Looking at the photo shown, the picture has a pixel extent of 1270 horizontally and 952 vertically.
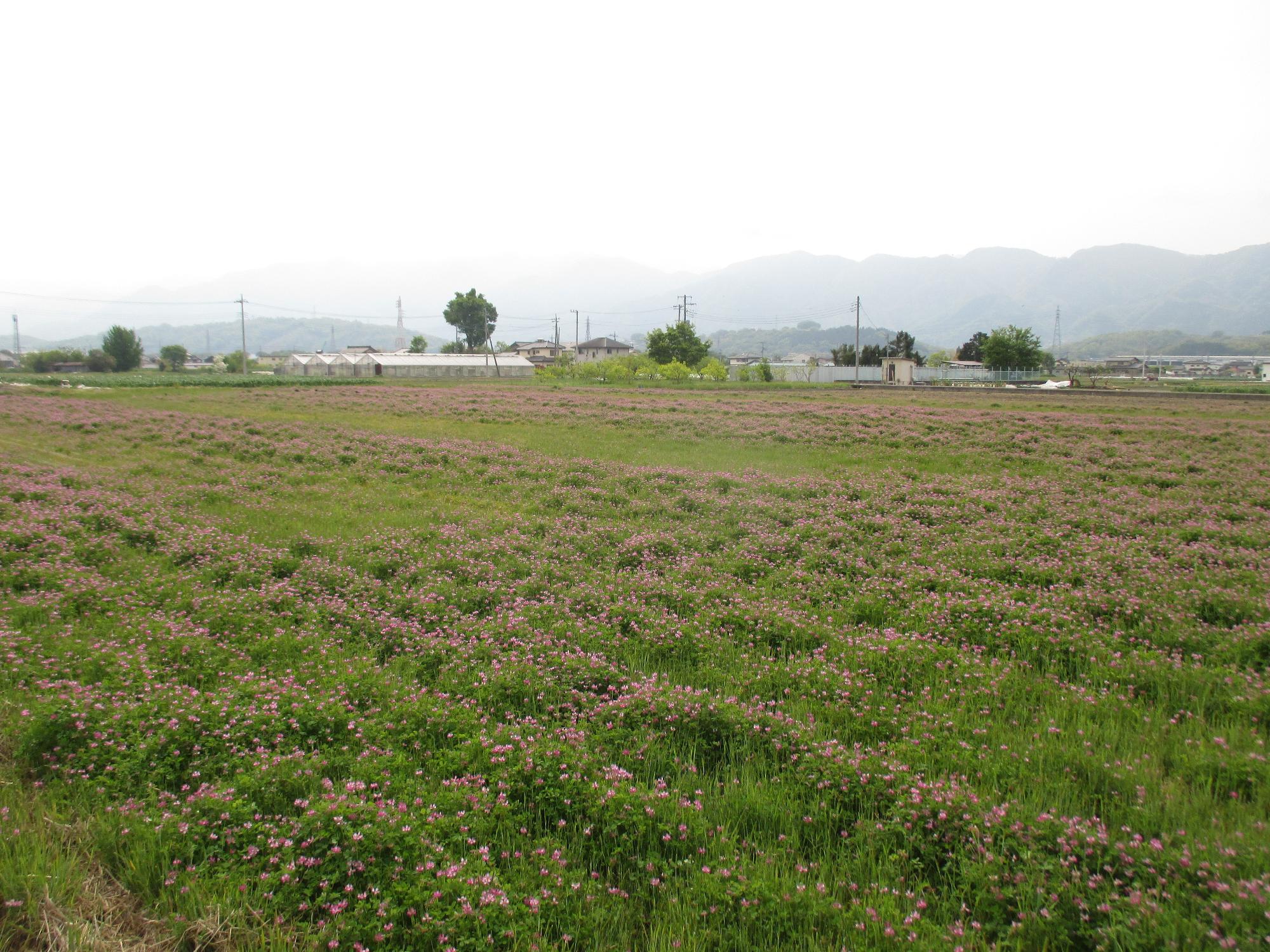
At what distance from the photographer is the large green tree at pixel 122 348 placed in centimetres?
11856

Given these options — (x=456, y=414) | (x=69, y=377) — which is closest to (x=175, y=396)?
(x=456, y=414)

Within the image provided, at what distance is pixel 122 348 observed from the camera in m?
120

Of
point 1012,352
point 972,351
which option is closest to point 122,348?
point 1012,352

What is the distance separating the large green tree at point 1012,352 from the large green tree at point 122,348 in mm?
149357

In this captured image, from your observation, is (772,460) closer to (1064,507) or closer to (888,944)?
(1064,507)

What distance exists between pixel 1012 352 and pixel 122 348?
154 m

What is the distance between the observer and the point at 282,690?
Answer: 6449 millimetres

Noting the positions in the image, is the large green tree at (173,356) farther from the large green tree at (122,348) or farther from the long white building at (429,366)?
the long white building at (429,366)

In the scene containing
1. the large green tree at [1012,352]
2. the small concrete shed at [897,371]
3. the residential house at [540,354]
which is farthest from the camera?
the residential house at [540,354]

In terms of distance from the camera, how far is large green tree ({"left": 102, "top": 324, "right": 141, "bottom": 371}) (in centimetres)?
11856

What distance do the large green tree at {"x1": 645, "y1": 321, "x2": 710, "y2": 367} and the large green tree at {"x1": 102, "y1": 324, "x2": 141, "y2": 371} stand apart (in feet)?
306

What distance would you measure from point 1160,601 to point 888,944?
7513mm

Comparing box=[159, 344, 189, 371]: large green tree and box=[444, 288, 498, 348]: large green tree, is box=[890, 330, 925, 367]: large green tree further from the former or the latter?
box=[159, 344, 189, 371]: large green tree

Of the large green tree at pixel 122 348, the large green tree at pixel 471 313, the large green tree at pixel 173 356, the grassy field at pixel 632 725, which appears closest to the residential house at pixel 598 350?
the large green tree at pixel 471 313
